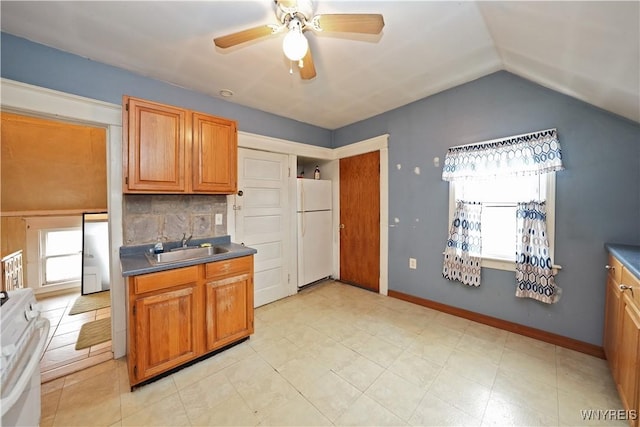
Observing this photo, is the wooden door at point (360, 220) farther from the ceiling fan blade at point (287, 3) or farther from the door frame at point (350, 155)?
the ceiling fan blade at point (287, 3)

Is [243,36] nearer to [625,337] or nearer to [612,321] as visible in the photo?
[625,337]

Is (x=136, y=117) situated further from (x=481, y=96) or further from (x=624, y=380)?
(x=624, y=380)

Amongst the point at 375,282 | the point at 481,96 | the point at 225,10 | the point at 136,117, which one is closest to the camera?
the point at 225,10

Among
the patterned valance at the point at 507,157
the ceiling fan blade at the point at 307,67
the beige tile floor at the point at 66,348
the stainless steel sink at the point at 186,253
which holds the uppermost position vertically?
the ceiling fan blade at the point at 307,67

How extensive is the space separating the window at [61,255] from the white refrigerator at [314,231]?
331cm

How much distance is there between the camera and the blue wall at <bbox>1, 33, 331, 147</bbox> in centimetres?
171

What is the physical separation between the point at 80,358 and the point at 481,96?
4.40 m

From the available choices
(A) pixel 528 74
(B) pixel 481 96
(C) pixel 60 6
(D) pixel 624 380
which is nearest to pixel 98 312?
(C) pixel 60 6

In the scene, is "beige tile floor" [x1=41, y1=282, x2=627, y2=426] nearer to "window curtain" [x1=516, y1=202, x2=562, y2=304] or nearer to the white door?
"window curtain" [x1=516, y1=202, x2=562, y2=304]

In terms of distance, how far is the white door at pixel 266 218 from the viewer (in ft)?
9.41

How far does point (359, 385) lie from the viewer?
5.50 feet

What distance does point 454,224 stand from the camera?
2578 mm

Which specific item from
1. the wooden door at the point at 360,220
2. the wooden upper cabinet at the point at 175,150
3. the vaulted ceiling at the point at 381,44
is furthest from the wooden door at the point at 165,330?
the wooden door at the point at 360,220

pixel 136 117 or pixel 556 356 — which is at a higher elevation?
pixel 136 117
